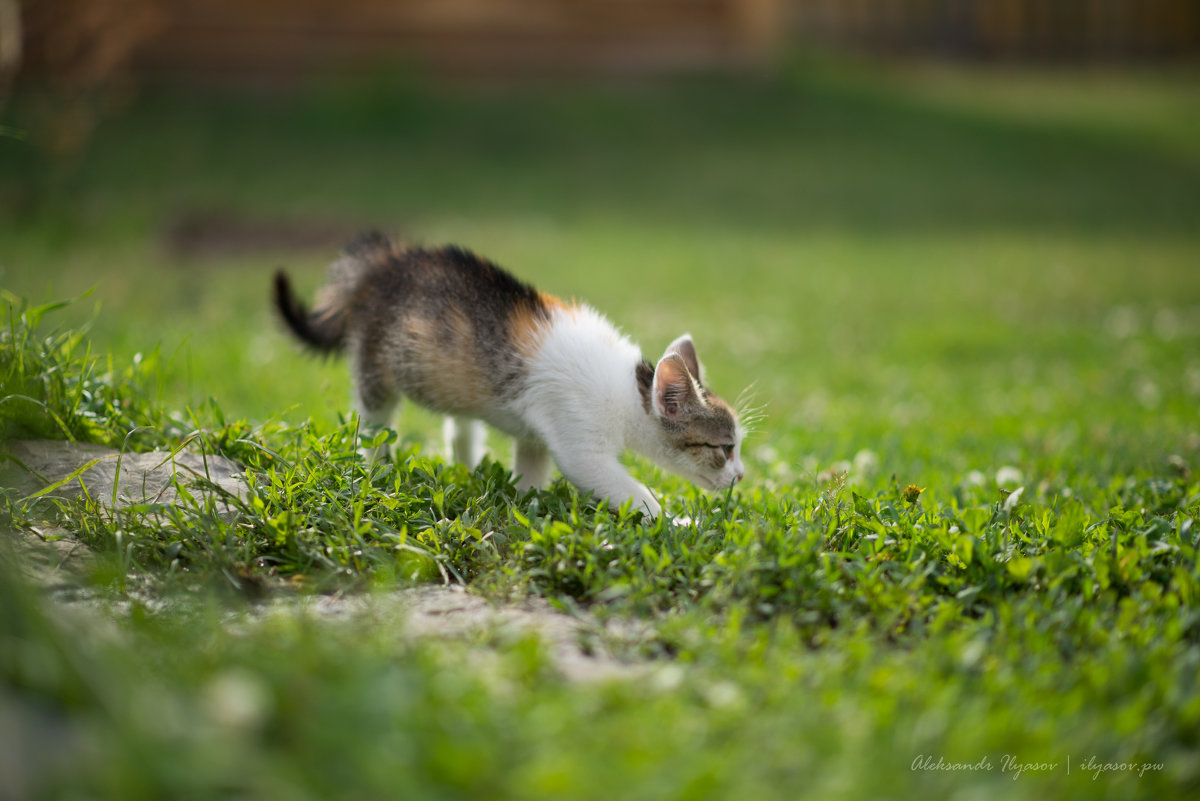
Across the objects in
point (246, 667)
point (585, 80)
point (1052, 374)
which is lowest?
point (1052, 374)

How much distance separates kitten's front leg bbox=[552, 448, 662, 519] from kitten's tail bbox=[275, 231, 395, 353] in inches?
58.3

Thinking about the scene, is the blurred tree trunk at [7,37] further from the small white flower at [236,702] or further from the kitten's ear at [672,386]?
the small white flower at [236,702]

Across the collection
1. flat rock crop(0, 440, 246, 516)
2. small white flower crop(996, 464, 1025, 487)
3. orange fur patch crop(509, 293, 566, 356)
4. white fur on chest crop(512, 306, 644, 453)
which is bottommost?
small white flower crop(996, 464, 1025, 487)

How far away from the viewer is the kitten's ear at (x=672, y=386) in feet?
11.6

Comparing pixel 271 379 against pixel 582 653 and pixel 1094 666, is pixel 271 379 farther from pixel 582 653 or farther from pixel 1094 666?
pixel 1094 666

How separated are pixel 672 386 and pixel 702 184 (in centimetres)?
1288

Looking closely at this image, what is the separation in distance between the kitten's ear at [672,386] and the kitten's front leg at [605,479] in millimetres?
287

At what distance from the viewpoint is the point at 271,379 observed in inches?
235

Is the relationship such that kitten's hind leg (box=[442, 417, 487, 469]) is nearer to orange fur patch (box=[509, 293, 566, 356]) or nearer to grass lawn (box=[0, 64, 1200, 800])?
grass lawn (box=[0, 64, 1200, 800])

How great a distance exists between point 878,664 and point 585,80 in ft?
62.1

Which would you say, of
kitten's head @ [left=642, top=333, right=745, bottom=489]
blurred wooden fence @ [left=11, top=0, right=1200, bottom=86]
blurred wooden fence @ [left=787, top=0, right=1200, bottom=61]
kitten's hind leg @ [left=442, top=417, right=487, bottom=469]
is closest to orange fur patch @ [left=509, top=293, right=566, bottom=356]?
kitten's head @ [left=642, top=333, right=745, bottom=489]

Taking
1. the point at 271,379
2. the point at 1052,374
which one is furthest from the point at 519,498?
the point at 1052,374

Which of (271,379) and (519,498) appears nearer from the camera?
(519,498)

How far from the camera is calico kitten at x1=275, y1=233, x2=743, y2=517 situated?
11.7 ft
